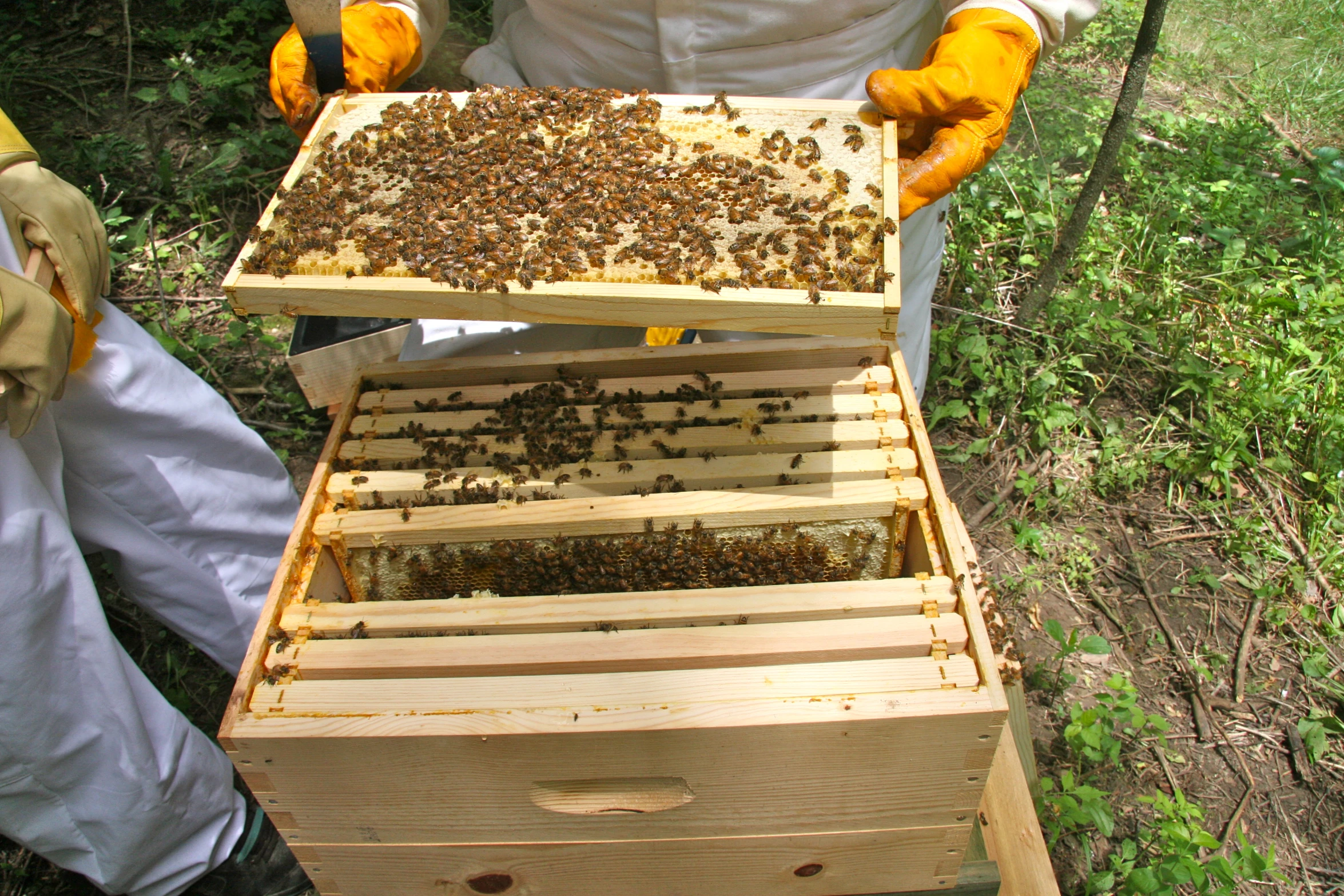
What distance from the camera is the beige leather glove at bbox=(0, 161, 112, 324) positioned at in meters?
2.40

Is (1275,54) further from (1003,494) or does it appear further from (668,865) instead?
(668,865)

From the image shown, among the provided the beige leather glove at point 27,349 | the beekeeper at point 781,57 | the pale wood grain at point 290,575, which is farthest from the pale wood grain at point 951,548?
the beige leather glove at point 27,349

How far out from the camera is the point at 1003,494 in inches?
167

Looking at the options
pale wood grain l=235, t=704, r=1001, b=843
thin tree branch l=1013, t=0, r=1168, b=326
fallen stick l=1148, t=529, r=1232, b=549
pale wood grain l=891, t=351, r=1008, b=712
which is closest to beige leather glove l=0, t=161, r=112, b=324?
pale wood grain l=235, t=704, r=1001, b=843

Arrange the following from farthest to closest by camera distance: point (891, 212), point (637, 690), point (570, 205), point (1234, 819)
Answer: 1. point (1234, 819)
2. point (570, 205)
3. point (891, 212)
4. point (637, 690)

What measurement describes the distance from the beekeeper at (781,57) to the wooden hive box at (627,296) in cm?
42

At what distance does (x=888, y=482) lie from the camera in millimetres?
2346

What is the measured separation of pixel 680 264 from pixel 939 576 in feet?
3.37

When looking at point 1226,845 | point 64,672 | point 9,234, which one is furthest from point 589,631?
point 1226,845

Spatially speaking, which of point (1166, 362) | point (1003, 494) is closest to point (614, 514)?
point (1003, 494)

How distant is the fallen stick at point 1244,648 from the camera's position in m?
3.56

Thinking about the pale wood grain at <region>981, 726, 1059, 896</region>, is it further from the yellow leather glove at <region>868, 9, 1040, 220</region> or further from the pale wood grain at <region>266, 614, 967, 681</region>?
the yellow leather glove at <region>868, 9, 1040, 220</region>

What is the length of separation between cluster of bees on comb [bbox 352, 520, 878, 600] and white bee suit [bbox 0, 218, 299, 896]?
86 centimetres

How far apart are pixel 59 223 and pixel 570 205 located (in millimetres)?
1561
